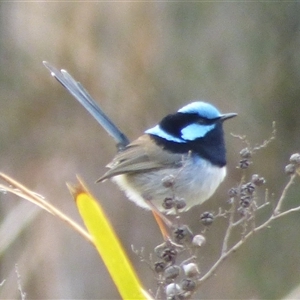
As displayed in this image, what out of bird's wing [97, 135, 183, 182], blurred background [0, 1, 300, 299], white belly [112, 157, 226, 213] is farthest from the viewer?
blurred background [0, 1, 300, 299]

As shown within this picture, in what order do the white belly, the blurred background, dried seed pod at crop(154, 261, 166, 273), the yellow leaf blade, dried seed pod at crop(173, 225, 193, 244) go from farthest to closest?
the blurred background → the white belly → dried seed pod at crop(173, 225, 193, 244) → dried seed pod at crop(154, 261, 166, 273) → the yellow leaf blade

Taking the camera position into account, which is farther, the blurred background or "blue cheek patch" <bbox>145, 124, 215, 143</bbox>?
the blurred background

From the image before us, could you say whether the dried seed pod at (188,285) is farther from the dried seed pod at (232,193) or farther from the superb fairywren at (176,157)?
the superb fairywren at (176,157)

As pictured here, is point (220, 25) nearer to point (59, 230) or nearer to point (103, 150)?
point (103, 150)

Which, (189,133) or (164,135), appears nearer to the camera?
(189,133)

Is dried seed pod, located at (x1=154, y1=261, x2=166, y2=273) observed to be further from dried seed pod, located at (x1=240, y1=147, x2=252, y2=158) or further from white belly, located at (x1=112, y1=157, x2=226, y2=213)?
white belly, located at (x1=112, y1=157, x2=226, y2=213)

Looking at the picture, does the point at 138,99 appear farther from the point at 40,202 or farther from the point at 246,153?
the point at 40,202

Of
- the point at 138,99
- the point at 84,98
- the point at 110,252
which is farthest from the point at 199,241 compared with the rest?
the point at 138,99

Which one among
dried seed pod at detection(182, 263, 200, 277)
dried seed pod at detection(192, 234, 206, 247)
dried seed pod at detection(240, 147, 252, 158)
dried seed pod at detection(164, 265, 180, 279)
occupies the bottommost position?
dried seed pod at detection(182, 263, 200, 277)

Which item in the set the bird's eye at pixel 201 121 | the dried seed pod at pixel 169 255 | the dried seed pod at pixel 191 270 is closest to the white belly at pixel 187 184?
the bird's eye at pixel 201 121

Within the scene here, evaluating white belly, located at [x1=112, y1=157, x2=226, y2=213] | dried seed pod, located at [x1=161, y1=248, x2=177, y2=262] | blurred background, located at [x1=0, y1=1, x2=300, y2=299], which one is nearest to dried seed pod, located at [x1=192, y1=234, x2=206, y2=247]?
dried seed pod, located at [x1=161, y1=248, x2=177, y2=262]
